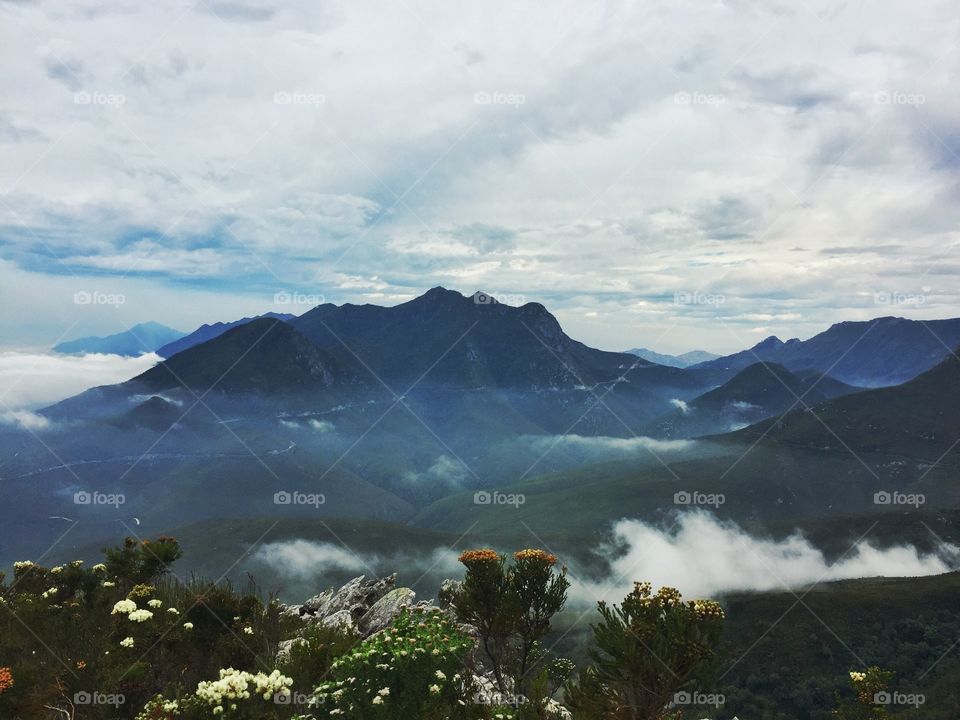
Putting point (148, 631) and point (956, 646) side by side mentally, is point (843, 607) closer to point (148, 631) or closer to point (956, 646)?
point (956, 646)

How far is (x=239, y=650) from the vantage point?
50.5 ft

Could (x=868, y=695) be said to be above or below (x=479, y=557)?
below

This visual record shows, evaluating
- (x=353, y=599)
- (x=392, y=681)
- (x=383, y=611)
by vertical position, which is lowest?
(x=353, y=599)

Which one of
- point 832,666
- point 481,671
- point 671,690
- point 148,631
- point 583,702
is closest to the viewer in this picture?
point 671,690

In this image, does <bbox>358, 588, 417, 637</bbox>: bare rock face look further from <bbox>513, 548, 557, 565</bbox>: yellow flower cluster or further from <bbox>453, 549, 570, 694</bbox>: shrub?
<bbox>513, 548, 557, 565</bbox>: yellow flower cluster

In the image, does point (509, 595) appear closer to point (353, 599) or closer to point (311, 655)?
point (311, 655)

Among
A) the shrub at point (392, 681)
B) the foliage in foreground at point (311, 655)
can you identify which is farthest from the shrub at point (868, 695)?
the shrub at point (392, 681)

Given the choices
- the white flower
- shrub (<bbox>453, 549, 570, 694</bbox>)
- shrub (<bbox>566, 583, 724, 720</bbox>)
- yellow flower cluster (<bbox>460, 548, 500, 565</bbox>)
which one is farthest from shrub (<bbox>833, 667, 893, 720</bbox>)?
the white flower

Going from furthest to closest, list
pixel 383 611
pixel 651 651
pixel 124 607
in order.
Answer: pixel 383 611, pixel 124 607, pixel 651 651

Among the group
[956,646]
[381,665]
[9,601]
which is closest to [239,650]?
[381,665]

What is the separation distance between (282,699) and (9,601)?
15.5 m

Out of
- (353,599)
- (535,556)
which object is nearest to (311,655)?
(535,556)

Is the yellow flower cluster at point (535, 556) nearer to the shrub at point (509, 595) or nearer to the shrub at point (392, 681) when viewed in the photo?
the shrub at point (509, 595)

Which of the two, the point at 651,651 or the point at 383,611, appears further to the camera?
the point at 383,611
